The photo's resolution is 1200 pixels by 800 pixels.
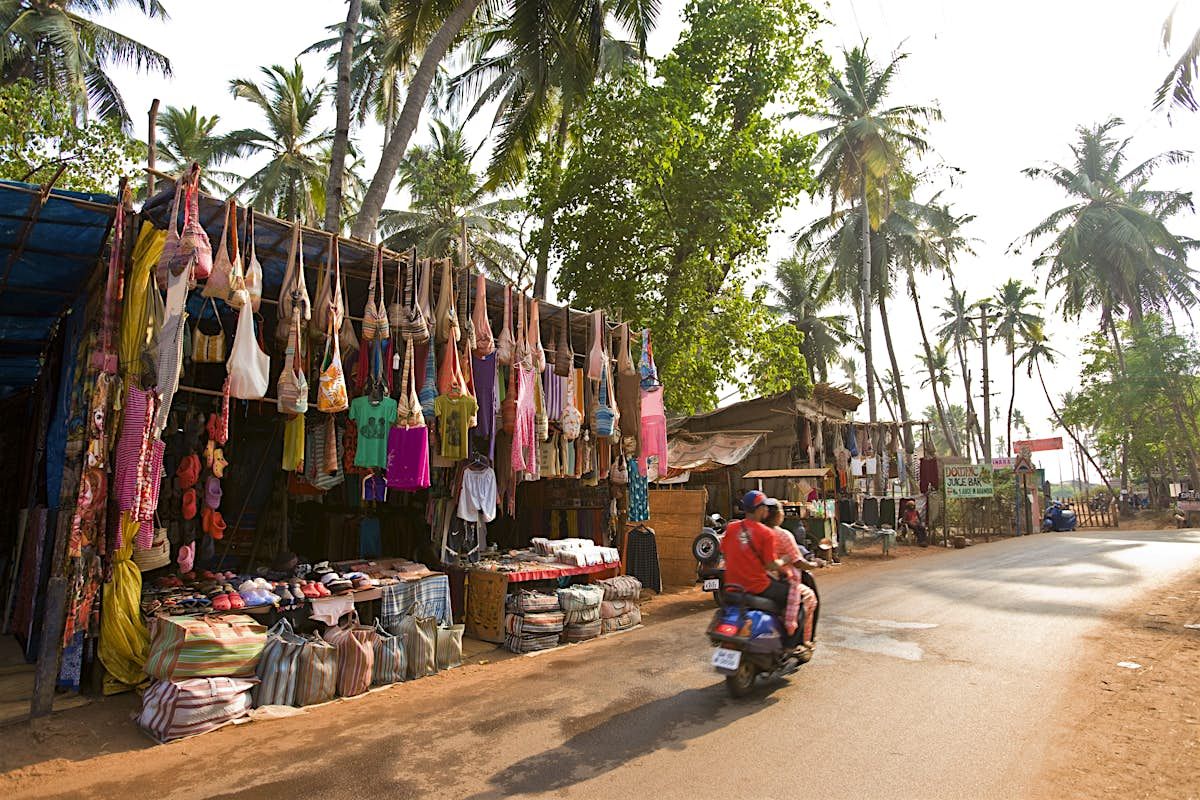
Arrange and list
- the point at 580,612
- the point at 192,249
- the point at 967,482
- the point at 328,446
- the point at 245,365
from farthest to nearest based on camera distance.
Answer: the point at 967,482
the point at 580,612
the point at 328,446
the point at 245,365
the point at 192,249

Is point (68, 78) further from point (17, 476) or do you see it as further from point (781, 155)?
point (781, 155)

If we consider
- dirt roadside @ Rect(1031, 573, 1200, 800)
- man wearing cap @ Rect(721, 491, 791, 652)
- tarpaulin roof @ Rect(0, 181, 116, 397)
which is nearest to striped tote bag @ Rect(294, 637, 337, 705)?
man wearing cap @ Rect(721, 491, 791, 652)

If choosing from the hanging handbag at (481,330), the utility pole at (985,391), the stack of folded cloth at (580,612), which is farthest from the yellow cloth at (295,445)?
the utility pole at (985,391)

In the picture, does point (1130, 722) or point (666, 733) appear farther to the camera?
point (1130, 722)

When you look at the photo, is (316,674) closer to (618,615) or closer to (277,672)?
(277,672)

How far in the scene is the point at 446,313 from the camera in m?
7.26

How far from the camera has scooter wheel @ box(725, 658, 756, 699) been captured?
215 inches

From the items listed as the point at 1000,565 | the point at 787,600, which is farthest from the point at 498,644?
the point at 1000,565

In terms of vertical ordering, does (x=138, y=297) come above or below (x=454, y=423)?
above

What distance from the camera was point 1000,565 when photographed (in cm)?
1439

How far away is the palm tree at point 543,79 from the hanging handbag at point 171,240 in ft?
33.5

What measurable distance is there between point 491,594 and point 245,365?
150 inches

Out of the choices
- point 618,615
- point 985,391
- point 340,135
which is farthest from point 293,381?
point 985,391

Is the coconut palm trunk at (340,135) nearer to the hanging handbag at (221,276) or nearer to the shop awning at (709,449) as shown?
the hanging handbag at (221,276)
